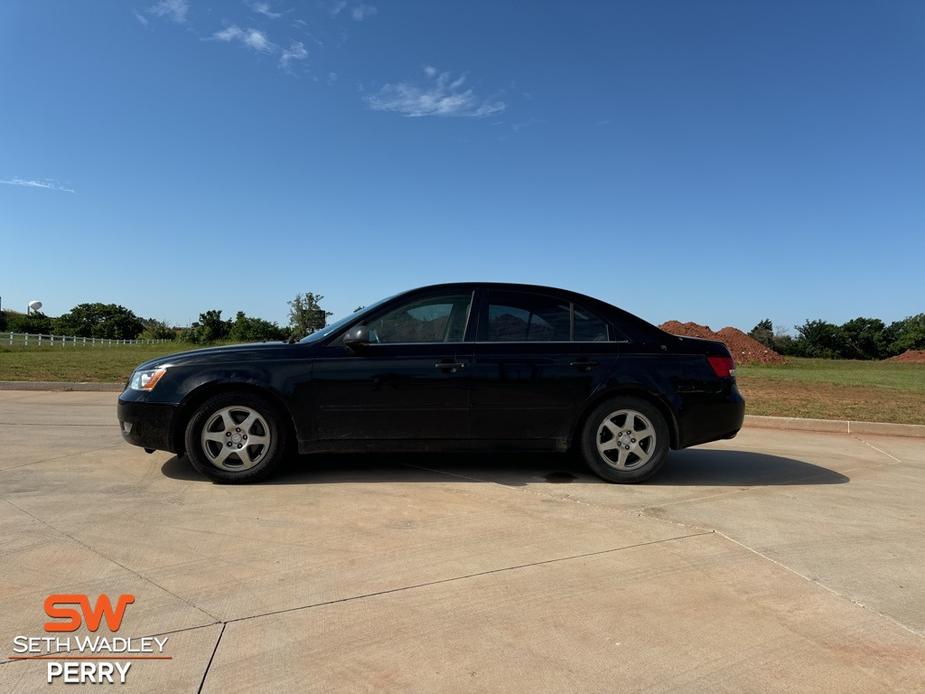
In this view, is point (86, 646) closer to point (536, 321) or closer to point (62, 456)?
point (536, 321)

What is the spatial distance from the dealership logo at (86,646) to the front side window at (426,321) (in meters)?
2.67

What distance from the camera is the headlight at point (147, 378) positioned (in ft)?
15.3

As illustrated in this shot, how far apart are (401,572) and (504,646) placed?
809 millimetres

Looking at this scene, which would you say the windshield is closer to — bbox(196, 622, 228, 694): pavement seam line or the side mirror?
the side mirror

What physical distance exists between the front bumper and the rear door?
2301 millimetres

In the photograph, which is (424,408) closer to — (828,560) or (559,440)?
(559,440)

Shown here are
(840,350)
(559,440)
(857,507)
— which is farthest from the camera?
(840,350)

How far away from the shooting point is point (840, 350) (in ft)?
201

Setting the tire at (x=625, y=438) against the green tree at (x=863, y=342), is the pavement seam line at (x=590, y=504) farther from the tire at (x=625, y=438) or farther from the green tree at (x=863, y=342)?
the green tree at (x=863, y=342)

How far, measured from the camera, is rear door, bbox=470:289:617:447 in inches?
187

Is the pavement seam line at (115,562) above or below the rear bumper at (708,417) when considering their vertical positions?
below

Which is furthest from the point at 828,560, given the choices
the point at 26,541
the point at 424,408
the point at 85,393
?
the point at 85,393

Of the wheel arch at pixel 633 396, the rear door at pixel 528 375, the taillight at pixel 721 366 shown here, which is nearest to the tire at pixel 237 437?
the rear door at pixel 528 375

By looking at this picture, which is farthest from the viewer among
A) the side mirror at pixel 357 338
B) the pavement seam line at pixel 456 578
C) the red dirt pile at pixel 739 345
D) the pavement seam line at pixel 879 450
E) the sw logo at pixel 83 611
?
the red dirt pile at pixel 739 345
